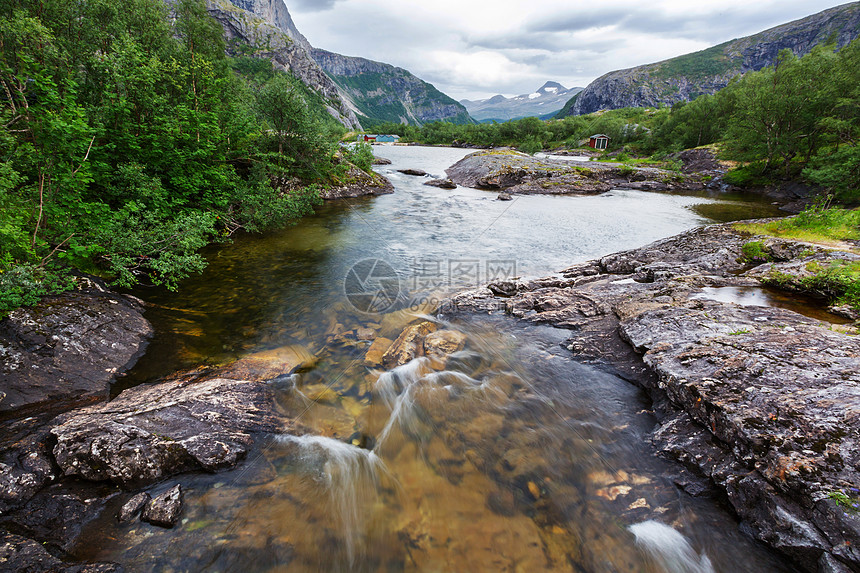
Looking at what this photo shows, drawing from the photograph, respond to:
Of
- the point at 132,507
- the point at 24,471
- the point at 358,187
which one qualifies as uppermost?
the point at 358,187

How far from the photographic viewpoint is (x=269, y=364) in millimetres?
7684

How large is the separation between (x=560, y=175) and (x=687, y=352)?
3622cm

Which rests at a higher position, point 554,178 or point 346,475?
point 554,178

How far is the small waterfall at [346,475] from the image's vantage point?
4897 mm

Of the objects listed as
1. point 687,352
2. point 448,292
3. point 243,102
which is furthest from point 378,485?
point 243,102

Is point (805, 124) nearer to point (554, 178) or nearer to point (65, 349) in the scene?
point (554, 178)

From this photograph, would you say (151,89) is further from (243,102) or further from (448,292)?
(448,292)

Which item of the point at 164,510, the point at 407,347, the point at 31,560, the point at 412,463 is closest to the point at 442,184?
the point at 407,347

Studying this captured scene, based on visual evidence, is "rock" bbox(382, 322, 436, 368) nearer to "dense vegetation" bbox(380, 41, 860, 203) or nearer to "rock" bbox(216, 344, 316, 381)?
"rock" bbox(216, 344, 316, 381)

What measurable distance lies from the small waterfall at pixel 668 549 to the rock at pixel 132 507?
277 inches
